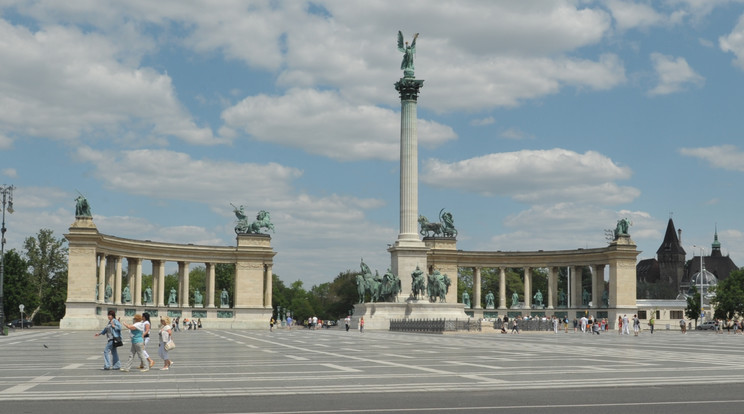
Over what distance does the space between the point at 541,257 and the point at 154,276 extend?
51.2 metres

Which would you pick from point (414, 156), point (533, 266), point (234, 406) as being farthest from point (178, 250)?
point (234, 406)

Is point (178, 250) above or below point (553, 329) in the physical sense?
above

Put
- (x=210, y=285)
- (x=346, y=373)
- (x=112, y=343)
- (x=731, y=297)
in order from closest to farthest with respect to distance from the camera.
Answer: (x=346, y=373)
(x=112, y=343)
(x=210, y=285)
(x=731, y=297)

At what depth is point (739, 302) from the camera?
138 meters

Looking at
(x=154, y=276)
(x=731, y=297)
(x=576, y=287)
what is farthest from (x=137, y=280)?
(x=731, y=297)

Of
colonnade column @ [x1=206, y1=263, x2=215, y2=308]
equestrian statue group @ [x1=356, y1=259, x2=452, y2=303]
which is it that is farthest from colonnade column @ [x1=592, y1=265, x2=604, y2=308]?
colonnade column @ [x1=206, y1=263, x2=215, y2=308]

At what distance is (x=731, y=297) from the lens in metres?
139

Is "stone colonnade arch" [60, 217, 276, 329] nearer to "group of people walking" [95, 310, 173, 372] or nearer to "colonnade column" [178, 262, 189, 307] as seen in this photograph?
→ "colonnade column" [178, 262, 189, 307]

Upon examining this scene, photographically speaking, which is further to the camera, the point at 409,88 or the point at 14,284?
the point at 14,284

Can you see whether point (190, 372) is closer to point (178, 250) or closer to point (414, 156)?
point (414, 156)

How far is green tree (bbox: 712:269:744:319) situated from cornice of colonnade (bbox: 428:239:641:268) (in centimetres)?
3487

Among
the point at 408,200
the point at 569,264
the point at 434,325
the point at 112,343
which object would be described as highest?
the point at 408,200

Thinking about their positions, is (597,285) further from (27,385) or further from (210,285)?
(27,385)

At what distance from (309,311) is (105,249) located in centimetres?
9324
